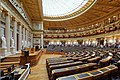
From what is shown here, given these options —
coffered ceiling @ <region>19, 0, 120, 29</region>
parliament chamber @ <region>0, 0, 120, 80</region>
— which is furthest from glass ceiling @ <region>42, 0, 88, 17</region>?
coffered ceiling @ <region>19, 0, 120, 29</region>

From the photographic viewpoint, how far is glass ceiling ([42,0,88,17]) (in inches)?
1057

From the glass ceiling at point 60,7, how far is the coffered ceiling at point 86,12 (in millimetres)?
2230

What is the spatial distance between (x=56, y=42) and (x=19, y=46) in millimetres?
28245

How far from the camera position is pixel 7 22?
989 centimetres

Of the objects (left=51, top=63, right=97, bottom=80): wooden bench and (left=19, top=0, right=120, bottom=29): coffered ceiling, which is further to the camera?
(left=19, top=0, right=120, bottom=29): coffered ceiling

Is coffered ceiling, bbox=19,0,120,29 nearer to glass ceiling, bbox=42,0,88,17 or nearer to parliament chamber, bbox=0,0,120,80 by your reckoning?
parliament chamber, bbox=0,0,120,80

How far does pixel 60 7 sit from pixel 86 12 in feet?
25.3

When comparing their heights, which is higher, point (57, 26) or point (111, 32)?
point (57, 26)

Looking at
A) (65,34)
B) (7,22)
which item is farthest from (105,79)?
(65,34)

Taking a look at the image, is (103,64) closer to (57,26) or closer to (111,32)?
(111,32)

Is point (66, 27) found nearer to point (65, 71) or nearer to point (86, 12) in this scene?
point (86, 12)

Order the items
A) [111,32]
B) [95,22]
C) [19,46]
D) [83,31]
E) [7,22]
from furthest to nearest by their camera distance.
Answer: [83,31] → [95,22] → [111,32] → [19,46] → [7,22]

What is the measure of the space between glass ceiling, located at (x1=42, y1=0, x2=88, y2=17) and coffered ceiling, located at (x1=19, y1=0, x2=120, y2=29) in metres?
2.23

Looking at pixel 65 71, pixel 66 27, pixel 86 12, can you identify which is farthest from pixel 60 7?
pixel 65 71
